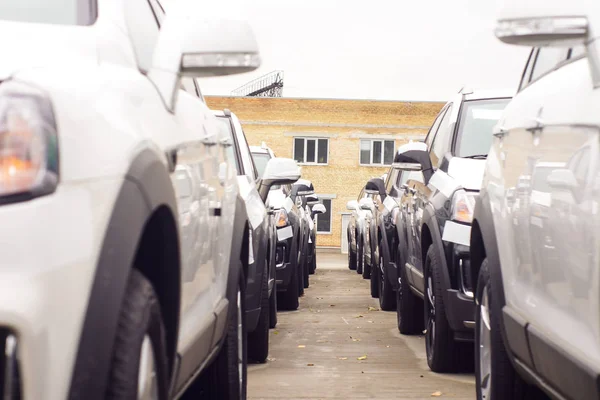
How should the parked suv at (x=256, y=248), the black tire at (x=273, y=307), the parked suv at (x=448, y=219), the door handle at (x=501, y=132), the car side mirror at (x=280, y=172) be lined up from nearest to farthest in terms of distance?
the door handle at (x=501, y=132)
the parked suv at (x=448, y=219)
the parked suv at (x=256, y=248)
the car side mirror at (x=280, y=172)
the black tire at (x=273, y=307)

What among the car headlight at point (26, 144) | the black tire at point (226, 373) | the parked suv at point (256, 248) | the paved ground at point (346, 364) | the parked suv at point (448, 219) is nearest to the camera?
the car headlight at point (26, 144)

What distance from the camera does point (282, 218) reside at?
11.2m

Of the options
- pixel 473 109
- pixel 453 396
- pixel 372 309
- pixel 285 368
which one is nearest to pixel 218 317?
pixel 453 396

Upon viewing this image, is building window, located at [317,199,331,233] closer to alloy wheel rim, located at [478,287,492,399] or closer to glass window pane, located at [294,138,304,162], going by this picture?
glass window pane, located at [294,138,304,162]

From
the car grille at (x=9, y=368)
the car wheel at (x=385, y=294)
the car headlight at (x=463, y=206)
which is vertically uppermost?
the car grille at (x=9, y=368)

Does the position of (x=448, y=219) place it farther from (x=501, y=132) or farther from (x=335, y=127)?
(x=335, y=127)

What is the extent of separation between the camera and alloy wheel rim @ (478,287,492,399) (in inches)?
175

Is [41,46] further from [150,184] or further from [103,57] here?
[150,184]

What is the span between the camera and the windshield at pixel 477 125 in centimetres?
729

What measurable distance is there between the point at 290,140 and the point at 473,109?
134 ft

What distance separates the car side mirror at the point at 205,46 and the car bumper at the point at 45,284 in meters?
1.07

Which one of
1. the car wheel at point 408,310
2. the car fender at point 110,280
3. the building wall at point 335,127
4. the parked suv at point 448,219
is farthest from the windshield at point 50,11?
the building wall at point 335,127

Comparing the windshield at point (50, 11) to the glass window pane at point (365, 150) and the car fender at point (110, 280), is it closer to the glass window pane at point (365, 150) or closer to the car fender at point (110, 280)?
the car fender at point (110, 280)

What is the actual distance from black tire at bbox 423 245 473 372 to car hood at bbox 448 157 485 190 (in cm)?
51
